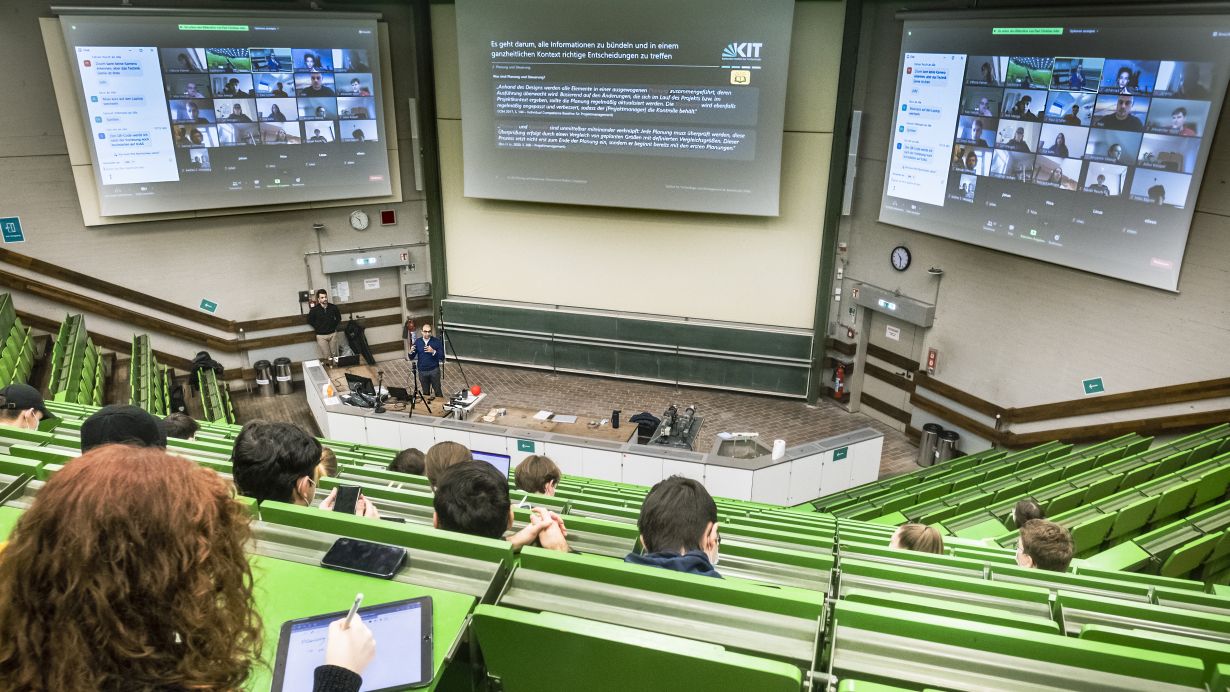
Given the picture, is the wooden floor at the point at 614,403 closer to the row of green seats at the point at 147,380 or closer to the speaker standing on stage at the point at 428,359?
the row of green seats at the point at 147,380

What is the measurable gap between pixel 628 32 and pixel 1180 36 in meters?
6.35

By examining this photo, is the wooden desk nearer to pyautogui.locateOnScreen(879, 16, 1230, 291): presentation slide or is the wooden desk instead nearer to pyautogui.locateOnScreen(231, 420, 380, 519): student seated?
pyautogui.locateOnScreen(879, 16, 1230, 291): presentation slide

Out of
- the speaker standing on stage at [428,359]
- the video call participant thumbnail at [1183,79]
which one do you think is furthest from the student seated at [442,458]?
the video call participant thumbnail at [1183,79]

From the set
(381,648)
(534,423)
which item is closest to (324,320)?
(534,423)

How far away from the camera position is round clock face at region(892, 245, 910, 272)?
1013 cm

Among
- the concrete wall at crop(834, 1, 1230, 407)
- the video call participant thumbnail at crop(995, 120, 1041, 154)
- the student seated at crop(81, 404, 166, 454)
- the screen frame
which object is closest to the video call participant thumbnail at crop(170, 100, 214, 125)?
the screen frame

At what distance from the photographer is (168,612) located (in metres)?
1.26

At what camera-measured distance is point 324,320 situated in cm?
1140

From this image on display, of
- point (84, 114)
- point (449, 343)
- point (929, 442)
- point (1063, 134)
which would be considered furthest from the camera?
point (449, 343)

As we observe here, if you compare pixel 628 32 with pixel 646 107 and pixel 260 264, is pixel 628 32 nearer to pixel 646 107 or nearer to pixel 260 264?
pixel 646 107

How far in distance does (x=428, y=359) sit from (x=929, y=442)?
6.85 m

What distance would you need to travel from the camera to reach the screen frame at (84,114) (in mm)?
9367

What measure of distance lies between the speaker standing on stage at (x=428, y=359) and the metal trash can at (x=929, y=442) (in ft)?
21.7

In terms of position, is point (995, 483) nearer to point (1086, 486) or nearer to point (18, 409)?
point (1086, 486)
